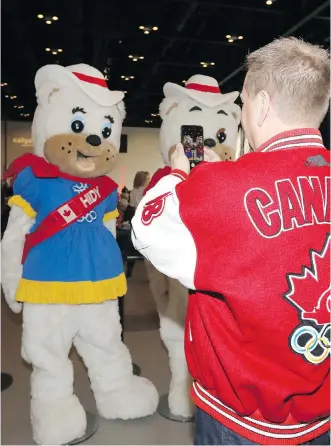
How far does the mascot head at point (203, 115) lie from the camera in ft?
8.52

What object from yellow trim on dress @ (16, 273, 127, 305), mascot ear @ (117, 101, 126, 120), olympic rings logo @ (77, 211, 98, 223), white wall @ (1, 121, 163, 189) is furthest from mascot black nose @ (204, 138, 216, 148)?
white wall @ (1, 121, 163, 189)

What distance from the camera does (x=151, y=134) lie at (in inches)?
532

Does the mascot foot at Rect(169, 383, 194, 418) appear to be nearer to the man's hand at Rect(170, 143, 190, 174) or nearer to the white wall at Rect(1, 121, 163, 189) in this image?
the man's hand at Rect(170, 143, 190, 174)

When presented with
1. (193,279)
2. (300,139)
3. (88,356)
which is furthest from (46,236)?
(300,139)

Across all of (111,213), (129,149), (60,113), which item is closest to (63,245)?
(111,213)

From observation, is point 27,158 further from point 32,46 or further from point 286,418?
point 32,46

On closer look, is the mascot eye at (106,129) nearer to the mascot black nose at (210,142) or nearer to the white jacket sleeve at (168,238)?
the mascot black nose at (210,142)

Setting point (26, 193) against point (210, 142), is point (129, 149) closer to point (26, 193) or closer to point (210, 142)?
point (210, 142)

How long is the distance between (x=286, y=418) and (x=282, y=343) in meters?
0.22

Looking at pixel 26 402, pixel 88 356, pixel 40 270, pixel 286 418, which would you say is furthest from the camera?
pixel 26 402

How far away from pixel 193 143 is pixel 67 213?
85cm

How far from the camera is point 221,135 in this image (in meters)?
2.63

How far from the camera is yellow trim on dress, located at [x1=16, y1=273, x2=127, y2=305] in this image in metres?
2.19

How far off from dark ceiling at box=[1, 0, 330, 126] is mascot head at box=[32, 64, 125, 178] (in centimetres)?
375
